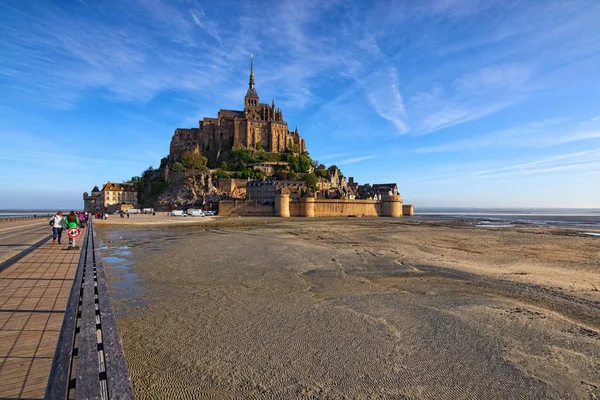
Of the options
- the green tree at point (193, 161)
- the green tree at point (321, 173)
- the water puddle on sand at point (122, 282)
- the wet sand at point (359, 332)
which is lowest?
the wet sand at point (359, 332)

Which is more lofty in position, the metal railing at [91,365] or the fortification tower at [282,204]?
the fortification tower at [282,204]

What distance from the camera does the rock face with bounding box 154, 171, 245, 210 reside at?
2566 inches

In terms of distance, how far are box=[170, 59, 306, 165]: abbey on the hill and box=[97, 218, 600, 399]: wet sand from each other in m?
69.3

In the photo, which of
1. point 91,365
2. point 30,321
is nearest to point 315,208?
point 30,321

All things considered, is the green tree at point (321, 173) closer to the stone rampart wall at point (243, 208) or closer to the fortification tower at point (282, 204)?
the fortification tower at point (282, 204)

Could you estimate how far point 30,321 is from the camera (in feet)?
15.5

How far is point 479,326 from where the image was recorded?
6.55m

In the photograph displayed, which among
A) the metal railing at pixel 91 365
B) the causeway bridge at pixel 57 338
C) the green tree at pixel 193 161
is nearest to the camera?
the metal railing at pixel 91 365

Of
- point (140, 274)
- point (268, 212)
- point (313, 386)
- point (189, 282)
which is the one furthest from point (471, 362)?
point (268, 212)

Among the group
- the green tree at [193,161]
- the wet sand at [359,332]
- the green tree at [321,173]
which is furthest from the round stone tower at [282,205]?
the wet sand at [359,332]

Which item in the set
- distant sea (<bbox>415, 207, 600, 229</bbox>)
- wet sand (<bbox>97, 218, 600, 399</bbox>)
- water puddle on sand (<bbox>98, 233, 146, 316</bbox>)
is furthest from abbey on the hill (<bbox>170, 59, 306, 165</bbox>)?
wet sand (<bbox>97, 218, 600, 399</bbox>)

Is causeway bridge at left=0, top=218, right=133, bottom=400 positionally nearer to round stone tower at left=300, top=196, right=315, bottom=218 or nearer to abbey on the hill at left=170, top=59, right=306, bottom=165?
round stone tower at left=300, top=196, right=315, bottom=218

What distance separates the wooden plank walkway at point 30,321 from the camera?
10.7 ft

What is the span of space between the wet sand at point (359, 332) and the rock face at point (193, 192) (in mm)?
54115
